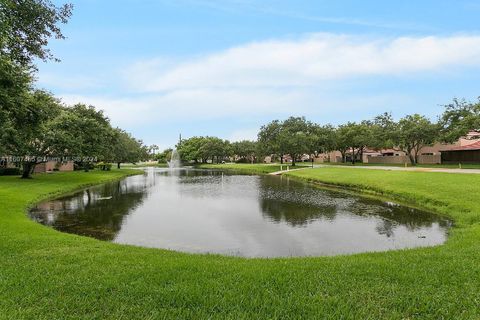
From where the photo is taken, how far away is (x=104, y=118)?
46.4 metres

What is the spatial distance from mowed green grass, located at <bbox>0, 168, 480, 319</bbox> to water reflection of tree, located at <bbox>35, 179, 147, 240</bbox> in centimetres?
454

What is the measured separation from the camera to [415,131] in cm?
4603

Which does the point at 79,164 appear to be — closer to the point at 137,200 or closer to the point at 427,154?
the point at 137,200

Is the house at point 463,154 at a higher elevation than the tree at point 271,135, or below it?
below

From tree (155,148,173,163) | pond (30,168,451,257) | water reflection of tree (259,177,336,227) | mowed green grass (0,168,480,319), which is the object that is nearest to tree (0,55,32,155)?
pond (30,168,451,257)

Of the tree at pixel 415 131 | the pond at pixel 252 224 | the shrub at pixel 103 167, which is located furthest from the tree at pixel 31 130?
the tree at pixel 415 131

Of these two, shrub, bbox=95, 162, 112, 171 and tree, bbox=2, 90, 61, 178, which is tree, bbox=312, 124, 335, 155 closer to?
shrub, bbox=95, 162, 112, 171

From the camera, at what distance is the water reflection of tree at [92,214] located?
12500 mm

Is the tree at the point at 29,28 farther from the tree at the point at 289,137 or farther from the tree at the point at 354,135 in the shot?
the tree at the point at 354,135

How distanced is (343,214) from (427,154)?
4830 centimetres

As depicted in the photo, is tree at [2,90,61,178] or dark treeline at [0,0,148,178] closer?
dark treeline at [0,0,148,178]

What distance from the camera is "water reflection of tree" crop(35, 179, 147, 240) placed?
1250 cm

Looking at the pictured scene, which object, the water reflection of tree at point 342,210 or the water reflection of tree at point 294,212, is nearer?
the water reflection of tree at point 342,210

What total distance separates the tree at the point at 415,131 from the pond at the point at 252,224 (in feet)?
101
